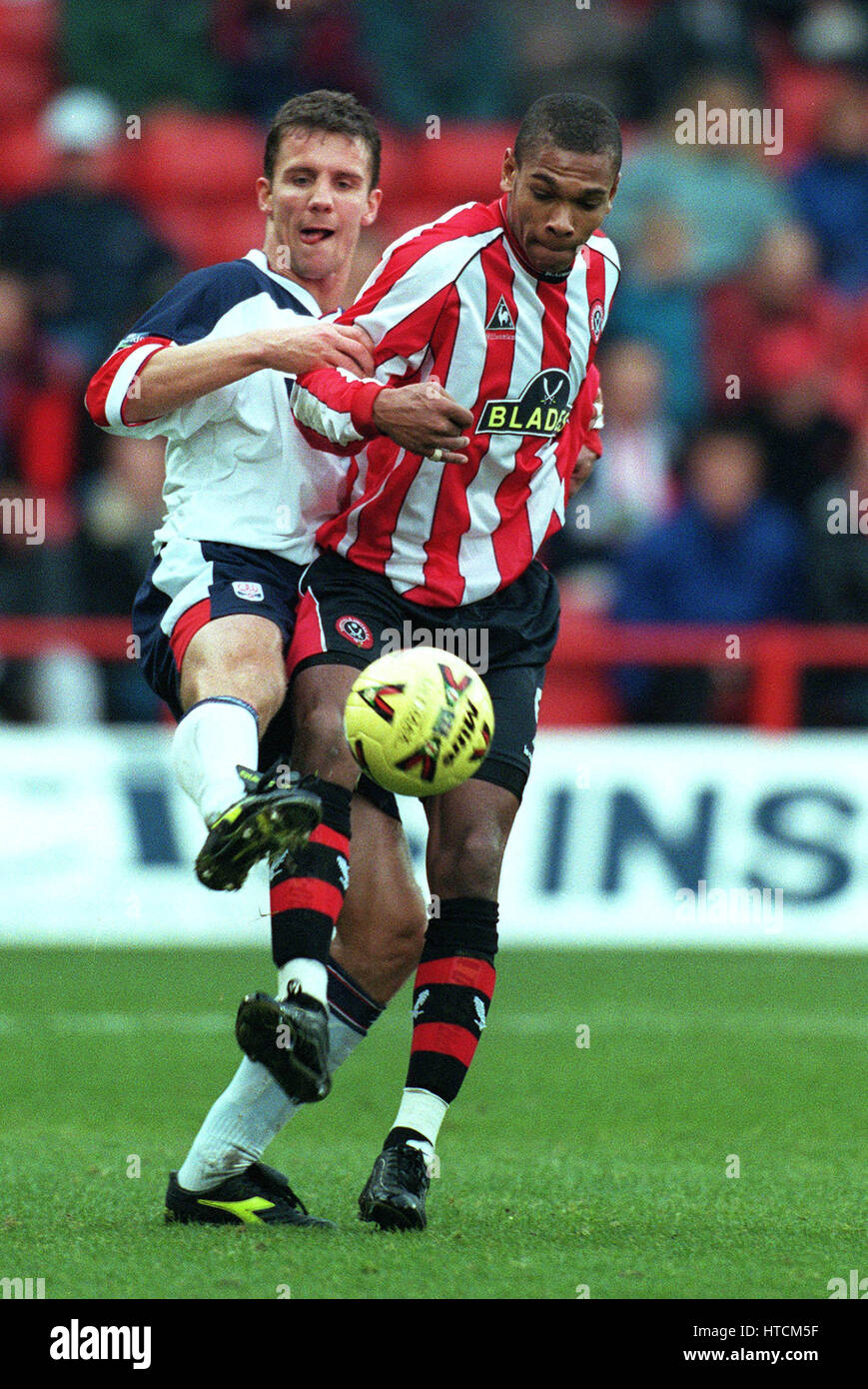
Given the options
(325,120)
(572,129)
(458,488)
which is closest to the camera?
(572,129)

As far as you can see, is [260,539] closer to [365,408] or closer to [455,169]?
[365,408]

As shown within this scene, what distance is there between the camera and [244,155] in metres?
14.2

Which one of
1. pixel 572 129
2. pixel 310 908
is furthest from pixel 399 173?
pixel 310 908

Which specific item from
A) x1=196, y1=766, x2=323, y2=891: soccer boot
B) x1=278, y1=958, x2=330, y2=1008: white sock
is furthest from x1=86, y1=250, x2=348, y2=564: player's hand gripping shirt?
x1=278, y1=958, x2=330, y2=1008: white sock

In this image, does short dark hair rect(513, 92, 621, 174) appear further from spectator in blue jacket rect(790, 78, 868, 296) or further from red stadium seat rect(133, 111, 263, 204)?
red stadium seat rect(133, 111, 263, 204)

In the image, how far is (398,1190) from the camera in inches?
184

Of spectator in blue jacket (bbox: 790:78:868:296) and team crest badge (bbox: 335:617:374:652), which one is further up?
spectator in blue jacket (bbox: 790:78:868:296)

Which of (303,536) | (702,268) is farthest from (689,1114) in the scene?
(702,268)

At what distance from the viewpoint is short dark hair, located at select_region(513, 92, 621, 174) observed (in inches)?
182

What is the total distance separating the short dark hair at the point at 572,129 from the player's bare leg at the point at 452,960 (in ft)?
4.74

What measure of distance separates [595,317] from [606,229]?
806 cm

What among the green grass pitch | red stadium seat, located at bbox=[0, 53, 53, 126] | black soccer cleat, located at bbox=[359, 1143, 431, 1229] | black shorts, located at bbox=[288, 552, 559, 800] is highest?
red stadium seat, located at bbox=[0, 53, 53, 126]

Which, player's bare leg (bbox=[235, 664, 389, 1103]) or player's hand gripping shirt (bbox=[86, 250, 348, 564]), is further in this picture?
player's hand gripping shirt (bbox=[86, 250, 348, 564])

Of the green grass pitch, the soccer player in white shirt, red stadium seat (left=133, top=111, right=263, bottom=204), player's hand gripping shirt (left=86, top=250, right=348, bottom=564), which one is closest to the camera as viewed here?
the green grass pitch
